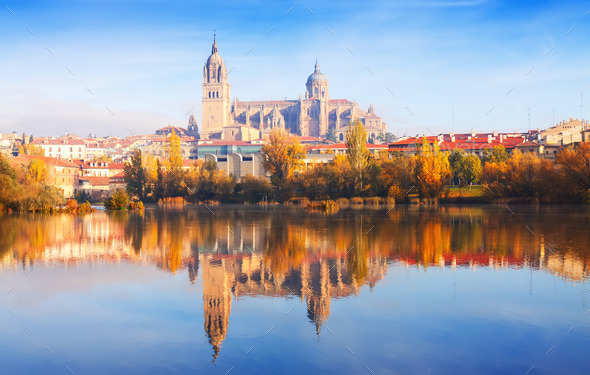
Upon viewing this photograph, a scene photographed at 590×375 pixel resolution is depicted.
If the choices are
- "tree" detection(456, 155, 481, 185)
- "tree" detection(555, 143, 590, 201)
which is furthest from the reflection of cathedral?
"tree" detection(456, 155, 481, 185)

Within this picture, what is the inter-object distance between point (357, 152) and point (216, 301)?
41118 millimetres

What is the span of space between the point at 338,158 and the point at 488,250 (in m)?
41.2

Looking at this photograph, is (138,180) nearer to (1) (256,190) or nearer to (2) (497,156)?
(1) (256,190)

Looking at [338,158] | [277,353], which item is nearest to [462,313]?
[277,353]

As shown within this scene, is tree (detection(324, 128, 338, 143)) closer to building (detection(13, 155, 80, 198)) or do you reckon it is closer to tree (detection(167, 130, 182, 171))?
building (detection(13, 155, 80, 198))

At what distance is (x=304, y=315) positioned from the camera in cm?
953

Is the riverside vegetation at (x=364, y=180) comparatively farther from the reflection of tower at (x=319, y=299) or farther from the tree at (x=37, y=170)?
the reflection of tower at (x=319, y=299)

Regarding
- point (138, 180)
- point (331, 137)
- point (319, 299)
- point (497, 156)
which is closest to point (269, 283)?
point (319, 299)

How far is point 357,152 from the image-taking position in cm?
5084

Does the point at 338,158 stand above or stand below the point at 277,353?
above

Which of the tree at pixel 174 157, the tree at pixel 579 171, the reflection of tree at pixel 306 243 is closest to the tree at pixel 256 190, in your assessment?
the tree at pixel 174 157

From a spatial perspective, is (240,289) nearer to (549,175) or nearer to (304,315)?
(304,315)

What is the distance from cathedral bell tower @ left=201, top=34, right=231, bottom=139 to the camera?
19050cm

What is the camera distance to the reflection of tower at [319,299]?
9.34 meters
